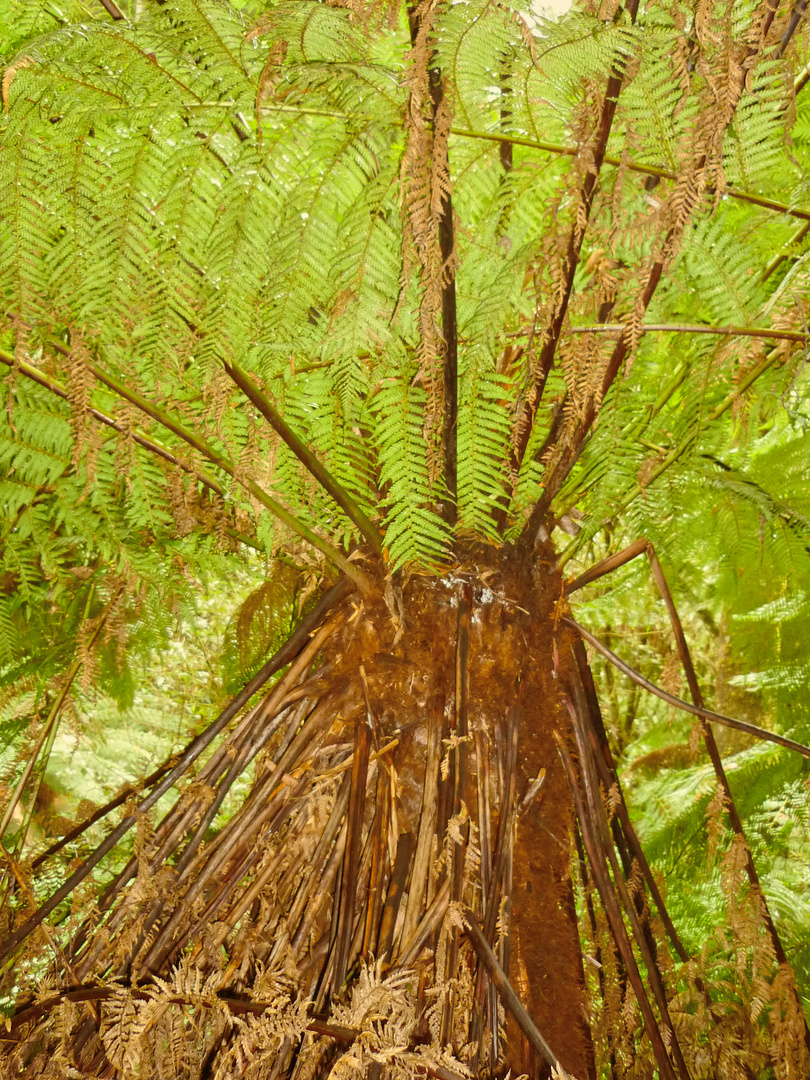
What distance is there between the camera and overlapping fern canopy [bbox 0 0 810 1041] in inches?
31.3

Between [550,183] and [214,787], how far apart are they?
93cm

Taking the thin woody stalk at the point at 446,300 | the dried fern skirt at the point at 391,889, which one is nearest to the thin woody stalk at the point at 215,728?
the dried fern skirt at the point at 391,889

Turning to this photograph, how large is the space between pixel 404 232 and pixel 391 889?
0.77 m

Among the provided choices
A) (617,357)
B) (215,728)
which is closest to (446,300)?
(617,357)

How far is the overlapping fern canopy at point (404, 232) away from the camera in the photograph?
0.80 m

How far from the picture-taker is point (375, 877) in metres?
0.92

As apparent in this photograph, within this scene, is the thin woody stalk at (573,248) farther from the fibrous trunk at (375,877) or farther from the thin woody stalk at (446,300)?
the fibrous trunk at (375,877)

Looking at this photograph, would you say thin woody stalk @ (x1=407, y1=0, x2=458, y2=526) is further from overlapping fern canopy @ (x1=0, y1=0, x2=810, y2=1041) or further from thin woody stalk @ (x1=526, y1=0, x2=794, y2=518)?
thin woody stalk @ (x1=526, y1=0, x2=794, y2=518)

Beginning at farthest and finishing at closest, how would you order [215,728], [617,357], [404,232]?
[215,728]
[617,357]
[404,232]

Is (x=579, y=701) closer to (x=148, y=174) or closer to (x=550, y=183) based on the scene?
(x=550, y=183)

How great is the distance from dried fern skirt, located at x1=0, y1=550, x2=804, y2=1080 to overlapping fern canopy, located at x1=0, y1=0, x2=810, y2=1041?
6.2 inches

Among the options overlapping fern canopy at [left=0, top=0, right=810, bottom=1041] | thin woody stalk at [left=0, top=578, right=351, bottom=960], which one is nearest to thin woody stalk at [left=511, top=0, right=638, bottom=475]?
overlapping fern canopy at [left=0, top=0, right=810, bottom=1041]

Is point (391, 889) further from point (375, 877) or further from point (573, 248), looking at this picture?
point (573, 248)

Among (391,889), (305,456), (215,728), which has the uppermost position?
(305,456)
